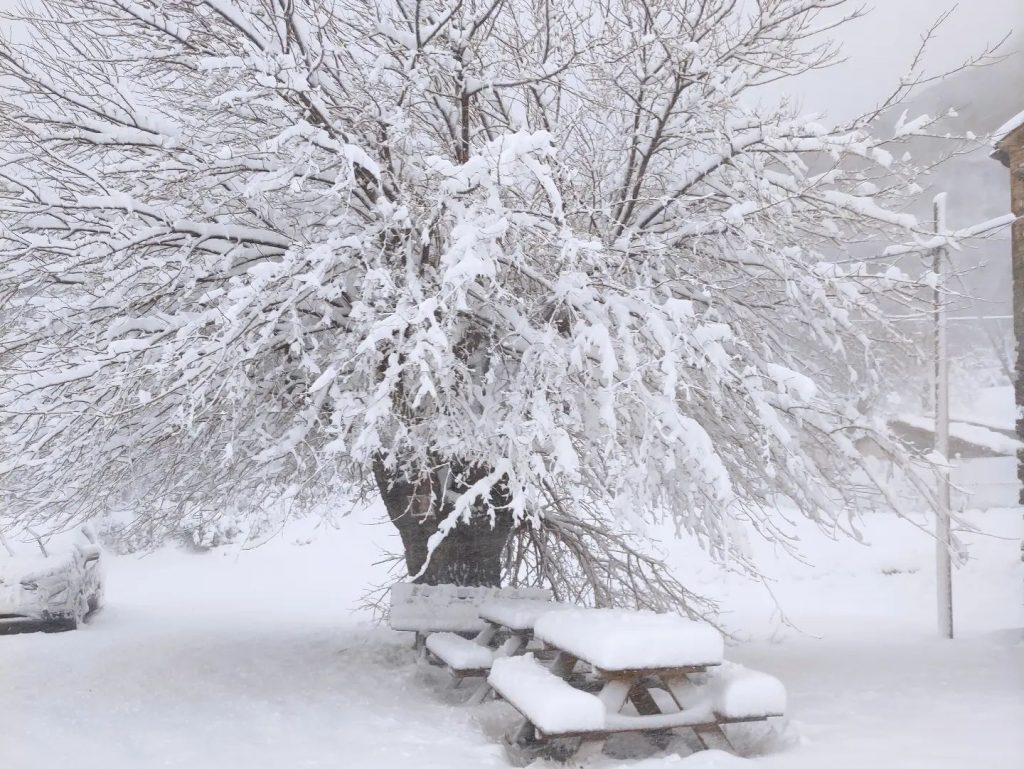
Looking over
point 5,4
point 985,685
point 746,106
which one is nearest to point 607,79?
point 746,106

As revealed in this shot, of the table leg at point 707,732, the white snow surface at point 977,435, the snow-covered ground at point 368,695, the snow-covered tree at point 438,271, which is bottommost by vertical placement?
the snow-covered ground at point 368,695

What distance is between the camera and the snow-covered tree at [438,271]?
434 cm

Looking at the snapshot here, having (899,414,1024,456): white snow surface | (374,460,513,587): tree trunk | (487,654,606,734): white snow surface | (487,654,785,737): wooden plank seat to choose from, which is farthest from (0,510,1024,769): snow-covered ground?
(374,460,513,587): tree trunk

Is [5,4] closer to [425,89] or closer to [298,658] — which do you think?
[425,89]

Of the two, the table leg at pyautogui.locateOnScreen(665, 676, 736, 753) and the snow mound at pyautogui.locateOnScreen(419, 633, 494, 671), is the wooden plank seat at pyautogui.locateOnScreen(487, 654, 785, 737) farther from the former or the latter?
the snow mound at pyautogui.locateOnScreen(419, 633, 494, 671)

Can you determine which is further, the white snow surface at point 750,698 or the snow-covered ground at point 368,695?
the snow-covered ground at point 368,695

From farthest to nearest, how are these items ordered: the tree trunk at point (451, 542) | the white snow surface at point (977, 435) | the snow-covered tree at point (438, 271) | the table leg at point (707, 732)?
the white snow surface at point (977, 435) < the tree trunk at point (451, 542) < the snow-covered tree at point (438, 271) < the table leg at point (707, 732)

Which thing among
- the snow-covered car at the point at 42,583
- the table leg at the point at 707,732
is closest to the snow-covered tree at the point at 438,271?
the table leg at the point at 707,732

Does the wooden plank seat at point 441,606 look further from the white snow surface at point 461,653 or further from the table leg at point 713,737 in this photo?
the table leg at point 713,737

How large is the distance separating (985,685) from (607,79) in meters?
4.42

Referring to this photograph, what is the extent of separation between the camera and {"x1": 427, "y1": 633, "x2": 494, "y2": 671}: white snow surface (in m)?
4.75

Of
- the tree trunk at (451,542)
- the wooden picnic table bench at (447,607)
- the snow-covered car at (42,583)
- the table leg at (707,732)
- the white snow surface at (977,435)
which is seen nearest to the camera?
the table leg at (707,732)

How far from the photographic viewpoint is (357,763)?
3.65 meters

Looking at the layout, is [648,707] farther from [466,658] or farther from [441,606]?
[441,606]
